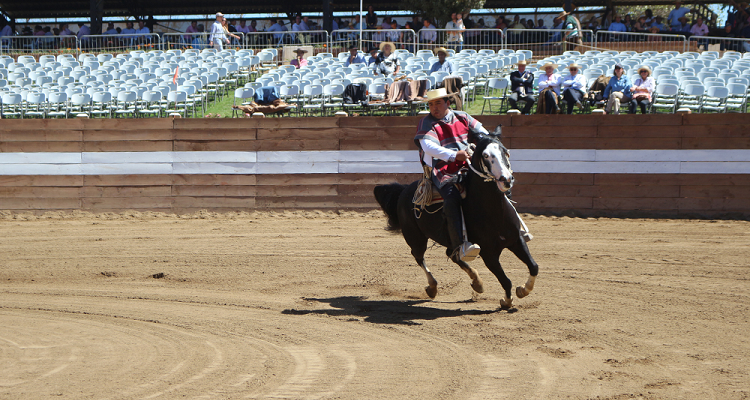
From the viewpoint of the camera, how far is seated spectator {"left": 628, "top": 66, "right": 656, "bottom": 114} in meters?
14.3

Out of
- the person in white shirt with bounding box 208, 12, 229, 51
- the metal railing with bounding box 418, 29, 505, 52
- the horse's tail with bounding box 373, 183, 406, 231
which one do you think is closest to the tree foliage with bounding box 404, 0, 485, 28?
the metal railing with bounding box 418, 29, 505, 52

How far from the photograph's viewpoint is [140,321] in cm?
705

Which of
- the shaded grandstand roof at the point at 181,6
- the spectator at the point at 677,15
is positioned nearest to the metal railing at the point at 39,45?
the shaded grandstand roof at the point at 181,6

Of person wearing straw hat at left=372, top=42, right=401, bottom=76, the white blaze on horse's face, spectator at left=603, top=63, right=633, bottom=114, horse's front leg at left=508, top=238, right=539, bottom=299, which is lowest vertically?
horse's front leg at left=508, top=238, right=539, bottom=299

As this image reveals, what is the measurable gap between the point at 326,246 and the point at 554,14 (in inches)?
840

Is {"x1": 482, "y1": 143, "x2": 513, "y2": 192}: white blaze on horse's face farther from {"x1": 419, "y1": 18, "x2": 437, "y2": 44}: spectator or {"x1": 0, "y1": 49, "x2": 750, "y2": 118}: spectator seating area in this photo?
{"x1": 419, "y1": 18, "x2": 437, "y2": 44}: spectator

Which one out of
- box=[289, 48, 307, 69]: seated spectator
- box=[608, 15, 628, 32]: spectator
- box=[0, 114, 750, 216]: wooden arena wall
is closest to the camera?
box=[0, 114, 750, 216]: wooden arena wall

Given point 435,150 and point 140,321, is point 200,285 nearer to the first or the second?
point 140,321

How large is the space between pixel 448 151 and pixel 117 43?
2154 cm

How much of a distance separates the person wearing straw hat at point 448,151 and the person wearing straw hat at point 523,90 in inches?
318

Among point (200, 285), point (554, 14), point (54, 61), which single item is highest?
point (554, 14)

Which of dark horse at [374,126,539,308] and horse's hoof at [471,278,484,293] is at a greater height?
dark horse at [374,126,539,308]

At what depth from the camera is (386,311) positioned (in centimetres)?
748

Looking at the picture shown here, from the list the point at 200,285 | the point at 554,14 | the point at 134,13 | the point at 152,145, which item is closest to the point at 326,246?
the point at 200,285
